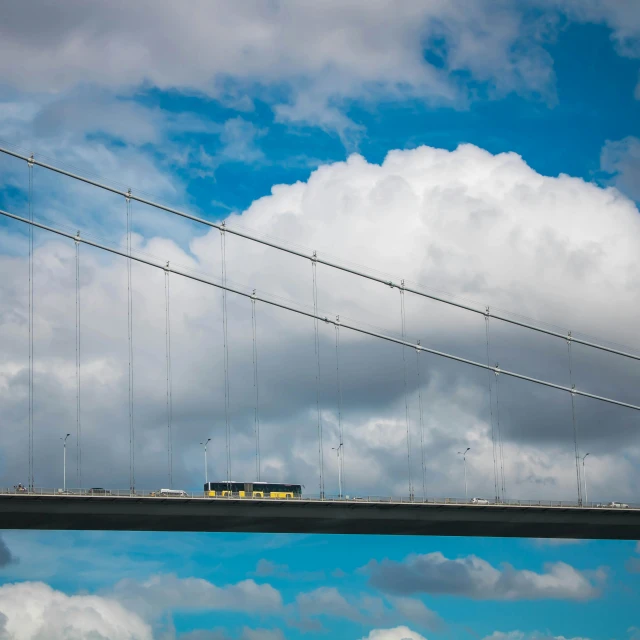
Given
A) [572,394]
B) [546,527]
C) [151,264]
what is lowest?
[546,527]

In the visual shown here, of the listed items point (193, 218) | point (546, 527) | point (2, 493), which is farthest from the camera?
point (193, 218)

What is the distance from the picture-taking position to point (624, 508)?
132625 mm

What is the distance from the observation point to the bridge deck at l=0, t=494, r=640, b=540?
115000 mm

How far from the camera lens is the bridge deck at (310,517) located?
11500 cm

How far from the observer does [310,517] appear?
122375mm

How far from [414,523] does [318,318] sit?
27.6 metres

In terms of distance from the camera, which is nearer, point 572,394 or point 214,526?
point 214,526

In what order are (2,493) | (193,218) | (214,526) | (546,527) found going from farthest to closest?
1. (193,218)
2. (546,527)
3. (214,526)
4. (2,493)

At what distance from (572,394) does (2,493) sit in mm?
64057

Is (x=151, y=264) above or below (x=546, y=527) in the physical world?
above

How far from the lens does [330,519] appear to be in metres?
123

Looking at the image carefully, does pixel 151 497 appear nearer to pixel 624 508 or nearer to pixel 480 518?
pixel 480 518

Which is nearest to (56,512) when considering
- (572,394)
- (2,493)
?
(2,493)

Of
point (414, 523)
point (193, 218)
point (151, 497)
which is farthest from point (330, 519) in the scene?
point (193, 218)
